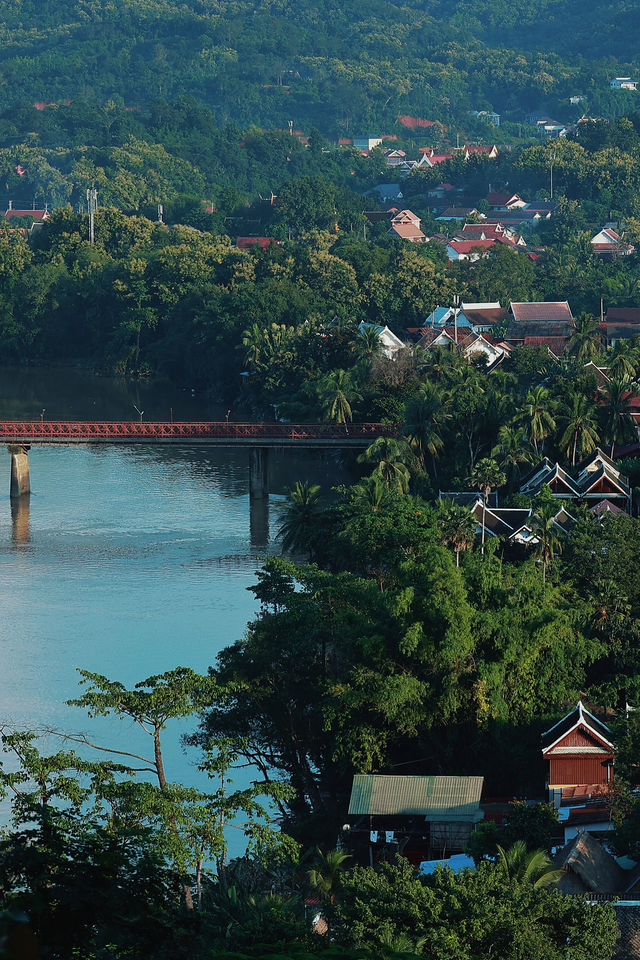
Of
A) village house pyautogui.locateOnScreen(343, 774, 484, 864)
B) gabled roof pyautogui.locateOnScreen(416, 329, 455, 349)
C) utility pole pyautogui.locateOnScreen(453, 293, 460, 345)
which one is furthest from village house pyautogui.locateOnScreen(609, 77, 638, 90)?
village house pyautogui.locateOnScreen(343, 774, 484, 864)

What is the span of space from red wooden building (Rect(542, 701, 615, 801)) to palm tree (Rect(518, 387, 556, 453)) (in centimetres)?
1970

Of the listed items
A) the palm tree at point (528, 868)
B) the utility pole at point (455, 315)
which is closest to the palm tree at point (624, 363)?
the utility pole at point (455, 315)

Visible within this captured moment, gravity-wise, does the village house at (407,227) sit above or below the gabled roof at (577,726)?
above

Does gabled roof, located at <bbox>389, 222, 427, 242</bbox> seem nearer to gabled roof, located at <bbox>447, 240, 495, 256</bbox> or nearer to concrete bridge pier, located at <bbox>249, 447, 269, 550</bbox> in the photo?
gabled roof, located at <bbox>447, 240, 495, 256</bbox>

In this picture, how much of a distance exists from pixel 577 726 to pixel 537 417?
20114 mm

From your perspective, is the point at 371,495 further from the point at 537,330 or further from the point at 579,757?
the point at 537,330

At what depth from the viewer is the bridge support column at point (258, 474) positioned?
51.1 meters

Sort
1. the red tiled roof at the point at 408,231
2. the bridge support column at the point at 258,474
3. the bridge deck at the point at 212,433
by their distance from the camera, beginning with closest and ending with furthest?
the bridge deck at the point at 212,433, the bridge support column at the point at 258,474, the red tiled roof at the point at 408,231

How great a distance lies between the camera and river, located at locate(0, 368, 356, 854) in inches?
1350

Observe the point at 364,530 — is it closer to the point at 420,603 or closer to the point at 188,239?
the point at 420,603

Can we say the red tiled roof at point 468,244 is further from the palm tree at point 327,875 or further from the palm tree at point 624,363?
the palm tree at point 327,875

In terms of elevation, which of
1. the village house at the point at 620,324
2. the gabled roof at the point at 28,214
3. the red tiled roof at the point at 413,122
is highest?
the red tiled roof at the point at 413,122

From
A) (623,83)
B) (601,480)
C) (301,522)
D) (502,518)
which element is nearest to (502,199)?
(623,83)

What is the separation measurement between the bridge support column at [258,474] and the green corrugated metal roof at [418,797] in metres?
24.7
